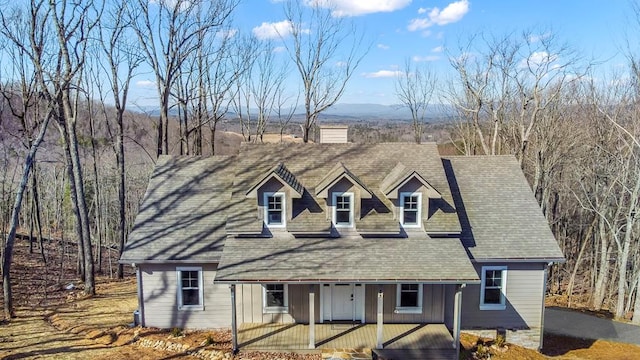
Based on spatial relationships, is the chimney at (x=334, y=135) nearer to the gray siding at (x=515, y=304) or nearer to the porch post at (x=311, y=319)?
the porch post at (x=311, y=319)

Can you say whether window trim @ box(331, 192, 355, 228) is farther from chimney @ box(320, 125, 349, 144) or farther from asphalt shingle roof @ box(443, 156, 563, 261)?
chimney @ box(320, 125, 349, 144)

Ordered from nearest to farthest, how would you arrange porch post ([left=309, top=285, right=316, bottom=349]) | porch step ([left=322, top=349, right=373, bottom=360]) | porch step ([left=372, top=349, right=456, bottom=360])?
porch step ([left=322, top=349, right=373, bottom=360])
porch post ([left=309, top=285, right=316, bottom=349])
porch step ([left=372, top=349, right=456, bottom=360])

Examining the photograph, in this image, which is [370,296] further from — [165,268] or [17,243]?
[17,243]

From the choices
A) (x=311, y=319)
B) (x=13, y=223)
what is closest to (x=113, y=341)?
(x=13, y=223)

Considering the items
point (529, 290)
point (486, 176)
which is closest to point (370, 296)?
point (529, 290)

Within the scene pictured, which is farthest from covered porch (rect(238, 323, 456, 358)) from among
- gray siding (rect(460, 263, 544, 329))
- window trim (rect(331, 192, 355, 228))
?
window trim (rect(331, 192, 355, 228))

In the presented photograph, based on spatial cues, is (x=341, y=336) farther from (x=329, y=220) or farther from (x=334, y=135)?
(x=334, y=135)

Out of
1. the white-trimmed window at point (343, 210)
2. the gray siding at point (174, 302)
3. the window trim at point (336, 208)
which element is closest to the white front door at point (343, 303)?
the window trim at point (336, 208)

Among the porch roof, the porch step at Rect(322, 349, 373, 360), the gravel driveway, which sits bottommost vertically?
the gravel driveway
